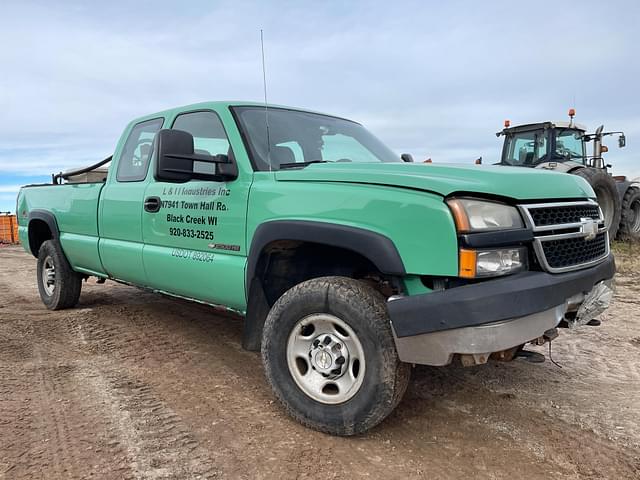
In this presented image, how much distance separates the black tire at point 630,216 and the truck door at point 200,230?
996cm

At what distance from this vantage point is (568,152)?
35.6ft

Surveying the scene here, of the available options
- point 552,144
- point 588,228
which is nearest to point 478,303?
point 588,228

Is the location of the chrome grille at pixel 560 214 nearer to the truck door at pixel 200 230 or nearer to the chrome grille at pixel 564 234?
the chrome grille at pixel 564 234

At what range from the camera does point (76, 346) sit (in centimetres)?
→ 441

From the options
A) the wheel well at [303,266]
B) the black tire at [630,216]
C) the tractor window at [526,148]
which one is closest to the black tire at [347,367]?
the wheel well at [303,266]

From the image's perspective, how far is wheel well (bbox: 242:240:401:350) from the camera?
300cm

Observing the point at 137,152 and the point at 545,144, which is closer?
the point at 137,152

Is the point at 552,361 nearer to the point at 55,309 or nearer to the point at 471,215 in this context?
the point at 471,215

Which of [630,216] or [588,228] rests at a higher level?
[588,228]

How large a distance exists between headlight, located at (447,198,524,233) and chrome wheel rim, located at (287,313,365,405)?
31.2 inches

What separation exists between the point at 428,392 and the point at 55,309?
4462mm

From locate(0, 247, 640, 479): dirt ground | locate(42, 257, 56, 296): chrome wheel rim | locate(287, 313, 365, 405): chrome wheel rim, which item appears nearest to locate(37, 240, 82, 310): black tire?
locate(42, 257, 56, 296): chrome wheel rim

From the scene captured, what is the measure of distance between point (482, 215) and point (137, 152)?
10.8ft

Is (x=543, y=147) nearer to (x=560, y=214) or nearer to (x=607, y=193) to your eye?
(x=607, y=193)
